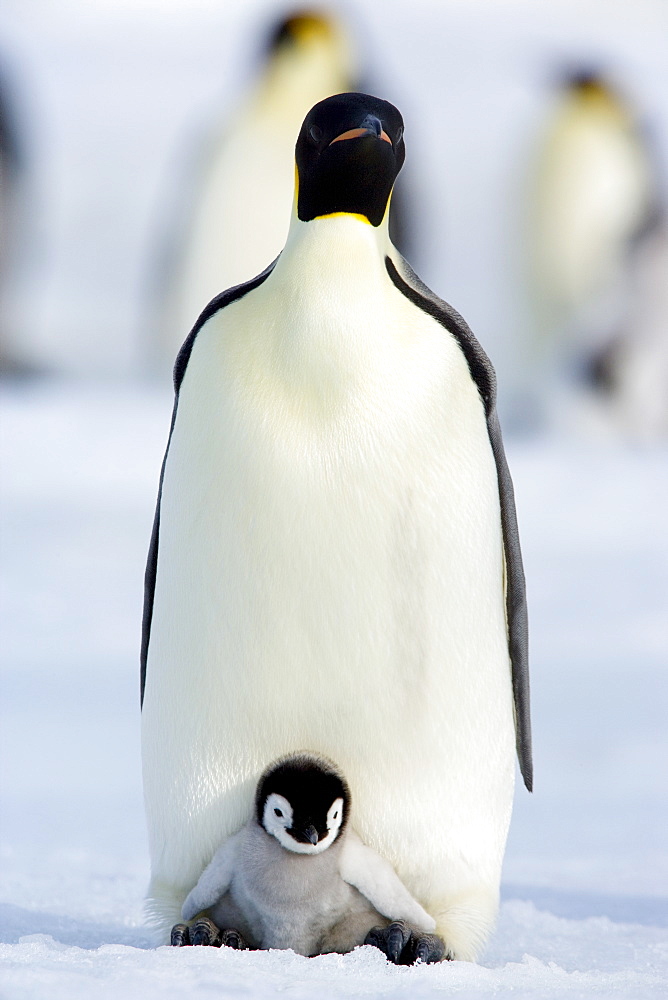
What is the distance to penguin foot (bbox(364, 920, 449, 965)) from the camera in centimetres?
201

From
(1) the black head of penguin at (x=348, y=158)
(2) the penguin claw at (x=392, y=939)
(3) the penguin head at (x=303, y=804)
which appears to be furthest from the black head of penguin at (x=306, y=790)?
(1) the black head of penguin at (x=348, y=158)

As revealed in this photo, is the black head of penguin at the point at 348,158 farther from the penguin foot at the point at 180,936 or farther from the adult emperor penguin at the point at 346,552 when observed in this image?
the penguin foot at the point at 180,936

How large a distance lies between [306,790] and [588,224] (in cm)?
653

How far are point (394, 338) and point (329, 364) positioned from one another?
106mm

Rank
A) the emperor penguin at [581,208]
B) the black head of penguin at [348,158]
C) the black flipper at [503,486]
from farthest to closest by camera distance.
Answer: the emperor penguin at [581,208], the black flipper at [503,486], the black head of penguin at [348,158]

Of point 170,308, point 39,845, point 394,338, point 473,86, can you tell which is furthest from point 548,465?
point 473,86

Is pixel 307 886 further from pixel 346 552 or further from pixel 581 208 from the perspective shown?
pixel 581 208

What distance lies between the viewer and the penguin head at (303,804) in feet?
6.55

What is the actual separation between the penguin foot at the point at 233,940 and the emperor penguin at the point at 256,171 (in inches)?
198

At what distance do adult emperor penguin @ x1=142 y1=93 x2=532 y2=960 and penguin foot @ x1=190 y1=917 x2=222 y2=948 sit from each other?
143mm

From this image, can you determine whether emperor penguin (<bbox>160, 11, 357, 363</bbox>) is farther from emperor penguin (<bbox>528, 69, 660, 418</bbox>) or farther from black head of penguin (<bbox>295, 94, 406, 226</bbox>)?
black head of penguin (<bbox>295, 94, 406, 226</bbox>)

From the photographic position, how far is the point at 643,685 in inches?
167

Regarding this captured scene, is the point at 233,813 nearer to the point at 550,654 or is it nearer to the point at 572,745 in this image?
the point at 572,745

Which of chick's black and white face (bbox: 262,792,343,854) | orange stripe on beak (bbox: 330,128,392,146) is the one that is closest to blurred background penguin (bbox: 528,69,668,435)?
orange stripe on beak (bbox: 330,128,392,146)
